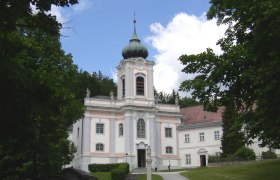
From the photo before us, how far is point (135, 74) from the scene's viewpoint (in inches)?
1909

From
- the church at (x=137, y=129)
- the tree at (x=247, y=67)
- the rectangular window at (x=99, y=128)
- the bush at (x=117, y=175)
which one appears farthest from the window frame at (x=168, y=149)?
the tree at (x=247, y=67)

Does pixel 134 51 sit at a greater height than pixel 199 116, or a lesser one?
greater

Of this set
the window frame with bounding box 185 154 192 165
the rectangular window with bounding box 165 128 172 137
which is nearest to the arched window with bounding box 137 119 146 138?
the rectangular window with bounding box 165 128 172 137

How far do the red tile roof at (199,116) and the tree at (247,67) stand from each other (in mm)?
34719

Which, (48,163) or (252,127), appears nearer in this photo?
(252,127)

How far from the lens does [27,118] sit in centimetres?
924

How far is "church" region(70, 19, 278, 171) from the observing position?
1791 inches

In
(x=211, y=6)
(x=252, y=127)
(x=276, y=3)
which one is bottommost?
(x=252, y=127)

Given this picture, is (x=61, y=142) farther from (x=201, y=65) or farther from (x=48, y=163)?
(x=201, y=65)

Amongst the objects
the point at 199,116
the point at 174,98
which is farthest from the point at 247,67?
the point at 174,98

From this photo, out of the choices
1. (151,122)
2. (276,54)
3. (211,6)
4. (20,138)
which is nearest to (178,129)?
(151,122)

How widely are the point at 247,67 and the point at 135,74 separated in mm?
32901

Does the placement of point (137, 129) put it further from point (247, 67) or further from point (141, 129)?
point (247, 67)

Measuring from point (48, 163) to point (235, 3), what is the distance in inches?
513
